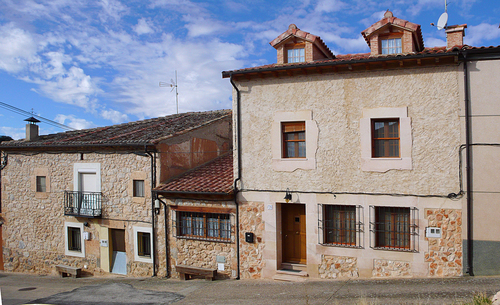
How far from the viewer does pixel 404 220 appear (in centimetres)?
965

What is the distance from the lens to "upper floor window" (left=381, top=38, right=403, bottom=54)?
1069 centimetres

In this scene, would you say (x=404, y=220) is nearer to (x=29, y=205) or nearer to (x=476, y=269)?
(x=476, y=269)

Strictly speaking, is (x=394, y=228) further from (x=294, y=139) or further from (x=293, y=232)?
(x=294, y=139)

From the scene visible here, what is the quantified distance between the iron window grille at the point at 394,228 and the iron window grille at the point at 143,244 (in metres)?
7.61

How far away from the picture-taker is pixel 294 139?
10.8 meters

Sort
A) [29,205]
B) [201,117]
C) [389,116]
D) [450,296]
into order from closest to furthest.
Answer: [450,296] → [389,116] → [29,205] → [201,117]

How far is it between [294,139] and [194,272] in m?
5.36

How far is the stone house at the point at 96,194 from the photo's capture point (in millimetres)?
12719

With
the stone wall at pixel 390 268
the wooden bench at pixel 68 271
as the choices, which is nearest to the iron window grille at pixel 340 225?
the stone wall at pixel 390 268

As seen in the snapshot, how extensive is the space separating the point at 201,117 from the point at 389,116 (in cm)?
1024

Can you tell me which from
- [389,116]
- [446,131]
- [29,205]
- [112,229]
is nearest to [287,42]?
[389,116]

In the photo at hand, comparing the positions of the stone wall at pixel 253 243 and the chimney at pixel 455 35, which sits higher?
the chimney at pixel 455 35

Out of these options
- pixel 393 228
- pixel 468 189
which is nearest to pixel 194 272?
pixel 393 228

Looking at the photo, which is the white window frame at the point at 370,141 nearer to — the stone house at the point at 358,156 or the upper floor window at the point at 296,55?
the stone house at the point at 358,156
